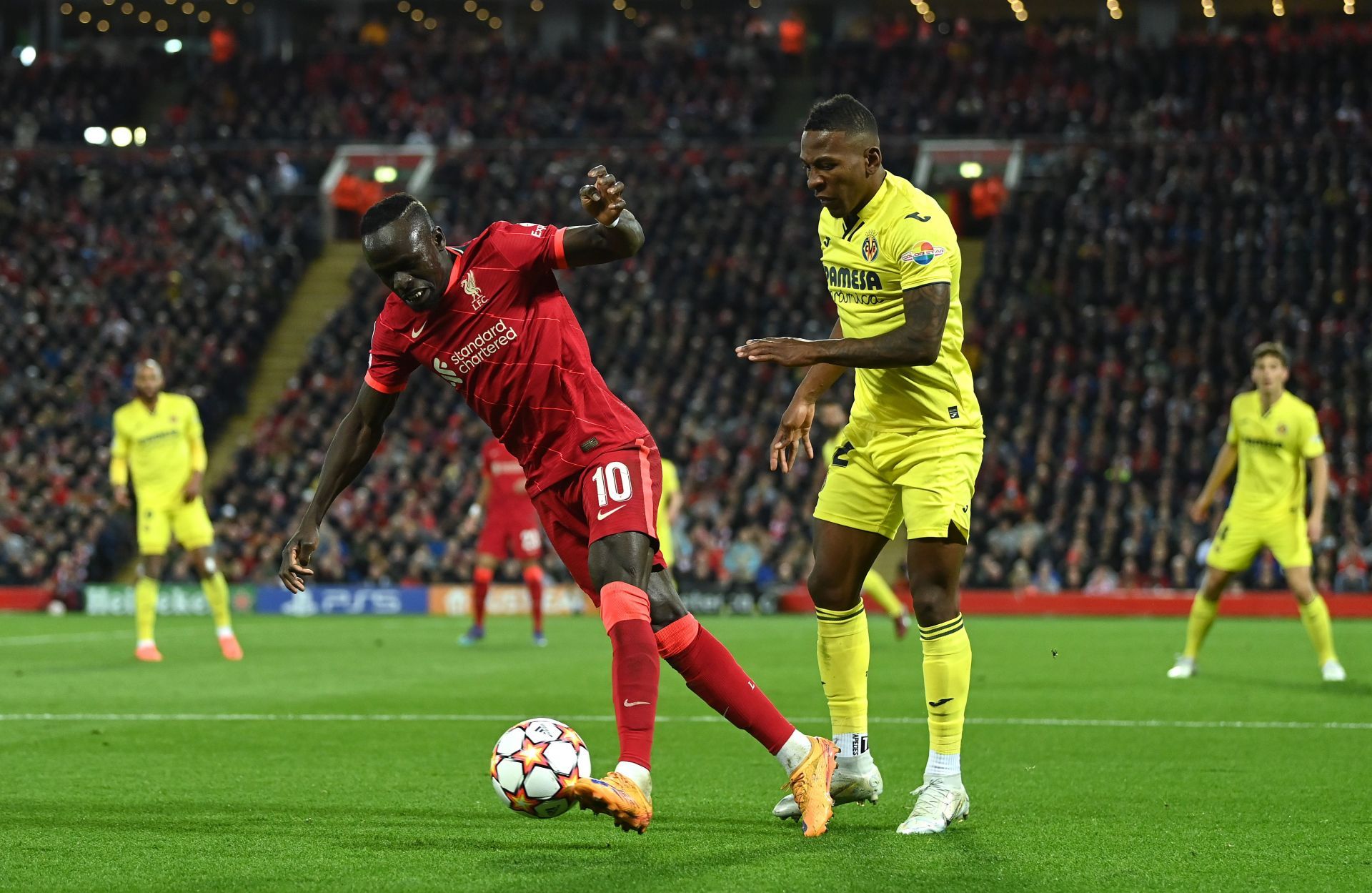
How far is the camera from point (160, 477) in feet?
46.7

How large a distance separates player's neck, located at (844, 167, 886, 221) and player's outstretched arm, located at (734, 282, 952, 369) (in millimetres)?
459

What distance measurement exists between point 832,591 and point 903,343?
1.15 metres

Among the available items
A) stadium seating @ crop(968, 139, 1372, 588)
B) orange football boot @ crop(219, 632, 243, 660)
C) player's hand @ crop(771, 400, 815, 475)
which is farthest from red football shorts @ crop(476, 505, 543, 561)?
player's hand @ crop(771, 400, 815, 475)

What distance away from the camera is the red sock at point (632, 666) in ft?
17.5

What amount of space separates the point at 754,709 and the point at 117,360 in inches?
1069

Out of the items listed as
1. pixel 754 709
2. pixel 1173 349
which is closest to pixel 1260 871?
pixel 754 709

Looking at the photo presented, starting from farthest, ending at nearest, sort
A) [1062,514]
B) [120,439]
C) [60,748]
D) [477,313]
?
[1062,514]
[120,439]
[60,748]
[477,313]

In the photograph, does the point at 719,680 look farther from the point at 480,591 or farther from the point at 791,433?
the point at 480,591

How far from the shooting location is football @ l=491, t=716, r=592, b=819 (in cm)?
517

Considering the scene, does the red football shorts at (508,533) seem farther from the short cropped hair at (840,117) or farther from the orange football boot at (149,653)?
the short cropped hair at (840,117)

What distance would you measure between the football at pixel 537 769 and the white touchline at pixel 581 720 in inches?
156

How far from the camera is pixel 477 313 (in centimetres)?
586

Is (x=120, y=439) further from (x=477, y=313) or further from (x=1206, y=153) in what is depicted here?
(x=1206, y=153)

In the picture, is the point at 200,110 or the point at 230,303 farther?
the point at 200,110
